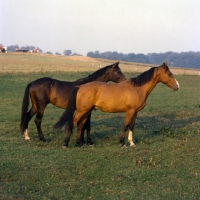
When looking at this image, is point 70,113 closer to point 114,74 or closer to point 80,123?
point 80,123

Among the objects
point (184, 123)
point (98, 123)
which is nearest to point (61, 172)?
point (98, 123)

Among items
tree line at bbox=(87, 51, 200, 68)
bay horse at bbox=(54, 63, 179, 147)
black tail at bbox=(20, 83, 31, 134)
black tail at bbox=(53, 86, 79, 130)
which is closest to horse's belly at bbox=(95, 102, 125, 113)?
bay horse at bbox=(54, 63, 179, 147)

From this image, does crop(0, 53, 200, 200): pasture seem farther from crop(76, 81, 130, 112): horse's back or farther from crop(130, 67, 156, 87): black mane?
crop(130, 67, 156, 87): black mane

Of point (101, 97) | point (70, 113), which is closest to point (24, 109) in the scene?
point (70, 113)

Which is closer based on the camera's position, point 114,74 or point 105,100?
point 105,100

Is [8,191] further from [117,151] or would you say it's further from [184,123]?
[184,123]

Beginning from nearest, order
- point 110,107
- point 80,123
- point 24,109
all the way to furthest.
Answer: point 110,107
point 80,123
point 24,109

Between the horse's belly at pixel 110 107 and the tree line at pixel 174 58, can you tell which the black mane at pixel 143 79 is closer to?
the horse's belly at pixel 110 107

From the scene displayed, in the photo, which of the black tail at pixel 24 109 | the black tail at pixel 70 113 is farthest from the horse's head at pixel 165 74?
the black tail at pixel 24 109

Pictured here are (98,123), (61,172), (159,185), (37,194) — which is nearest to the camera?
(37,194)

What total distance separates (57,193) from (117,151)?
290 centimetres

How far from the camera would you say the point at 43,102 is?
993cm

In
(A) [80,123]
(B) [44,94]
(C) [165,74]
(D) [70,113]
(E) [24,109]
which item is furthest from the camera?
(E) [24,109]

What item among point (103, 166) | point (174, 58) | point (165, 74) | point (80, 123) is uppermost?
point (165, 74)
